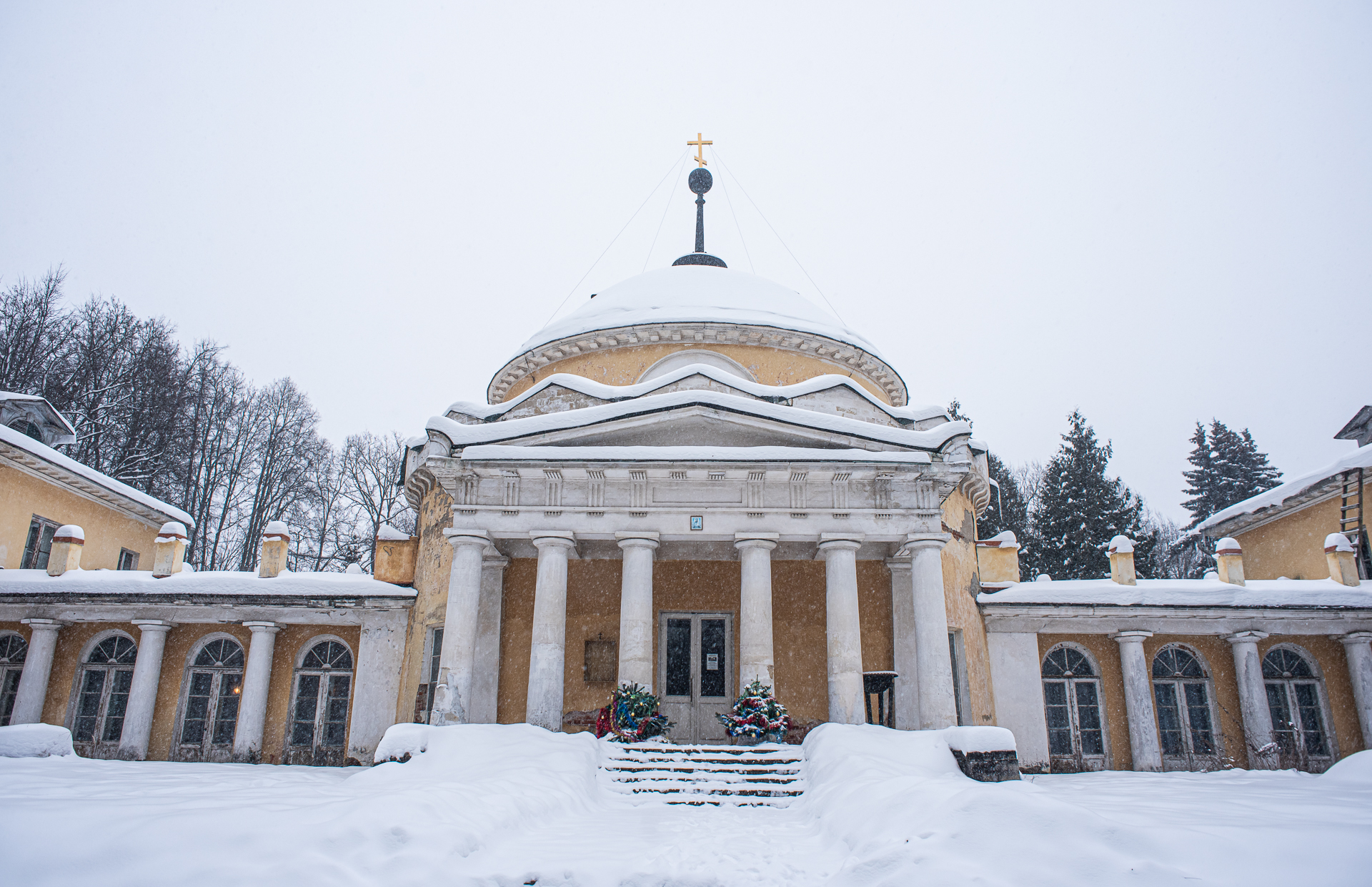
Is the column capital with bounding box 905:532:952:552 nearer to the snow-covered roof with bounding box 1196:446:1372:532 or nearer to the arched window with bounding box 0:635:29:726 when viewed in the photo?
the snow-covered roof with bounding box 1196:446:1372:532

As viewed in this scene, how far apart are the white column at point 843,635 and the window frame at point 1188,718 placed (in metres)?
7.18

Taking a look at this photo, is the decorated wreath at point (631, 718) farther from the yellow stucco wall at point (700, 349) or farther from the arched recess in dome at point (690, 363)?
the yellow stucco wall at point (700, 349)

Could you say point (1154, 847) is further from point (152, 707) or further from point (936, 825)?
point (152, 707)

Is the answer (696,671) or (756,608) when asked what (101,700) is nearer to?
(696,671)

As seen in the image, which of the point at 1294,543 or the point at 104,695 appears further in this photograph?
the point at 1294,543

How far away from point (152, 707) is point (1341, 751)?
22.0 meters

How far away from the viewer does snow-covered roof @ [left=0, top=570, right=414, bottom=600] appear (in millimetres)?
15750

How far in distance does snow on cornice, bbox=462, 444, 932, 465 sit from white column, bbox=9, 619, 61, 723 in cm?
1030

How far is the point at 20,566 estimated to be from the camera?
61.8 ft

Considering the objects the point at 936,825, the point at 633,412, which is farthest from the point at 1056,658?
the point at 936,825

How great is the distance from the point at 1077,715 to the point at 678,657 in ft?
25.2

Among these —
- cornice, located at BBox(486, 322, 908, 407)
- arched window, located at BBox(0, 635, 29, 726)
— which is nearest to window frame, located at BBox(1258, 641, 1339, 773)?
cornice, located at BBox(486, 322, 908, 407)

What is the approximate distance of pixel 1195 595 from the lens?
1543 cm

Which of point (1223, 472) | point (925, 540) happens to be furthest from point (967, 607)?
point (1223, 472)
